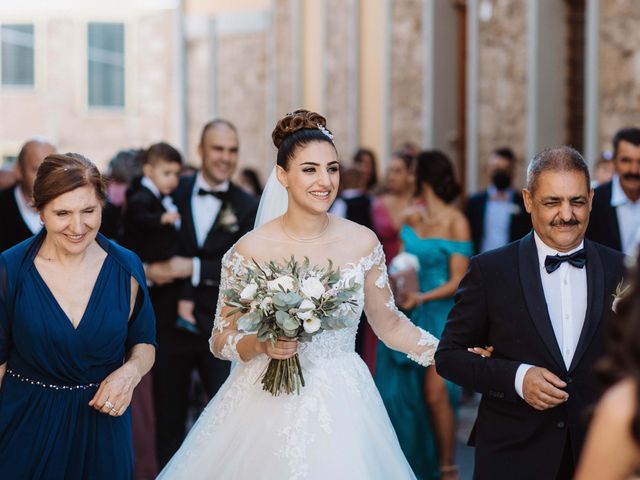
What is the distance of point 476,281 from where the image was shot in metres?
4.97

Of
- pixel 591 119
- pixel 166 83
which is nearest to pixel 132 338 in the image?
pixel 591 119

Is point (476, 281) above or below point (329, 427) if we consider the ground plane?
above

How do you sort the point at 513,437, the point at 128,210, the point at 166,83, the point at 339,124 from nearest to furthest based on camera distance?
1. the point at 513,437
2. the point at 128,210
3. the point at 339,124
4. the point at 166,83

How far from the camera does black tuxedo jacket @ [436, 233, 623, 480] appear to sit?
4.78 m

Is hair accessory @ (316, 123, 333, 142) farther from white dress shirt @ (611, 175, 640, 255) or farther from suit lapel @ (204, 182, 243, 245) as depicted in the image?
white dress shirt @ (611, 175, 640, 255)

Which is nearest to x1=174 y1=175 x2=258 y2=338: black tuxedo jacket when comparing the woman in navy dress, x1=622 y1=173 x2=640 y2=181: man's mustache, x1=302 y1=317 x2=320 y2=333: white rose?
x1=622 y1=173 x2=640 y2=181: man's mustache

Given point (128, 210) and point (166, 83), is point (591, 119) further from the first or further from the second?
point (166, 83)

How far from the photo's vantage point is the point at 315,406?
534 centimetres

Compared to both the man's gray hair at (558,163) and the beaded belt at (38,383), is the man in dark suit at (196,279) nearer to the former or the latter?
the beaded belt at (38,383)

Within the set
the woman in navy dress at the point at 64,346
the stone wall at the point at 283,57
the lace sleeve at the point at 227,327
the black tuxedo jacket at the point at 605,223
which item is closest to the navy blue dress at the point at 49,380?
the woman in navy dress at the point at 64,346

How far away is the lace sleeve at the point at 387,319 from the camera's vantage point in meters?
5.69

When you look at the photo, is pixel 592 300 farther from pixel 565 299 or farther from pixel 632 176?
pixel 632 176

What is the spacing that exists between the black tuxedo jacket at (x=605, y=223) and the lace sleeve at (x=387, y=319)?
99.6 inches

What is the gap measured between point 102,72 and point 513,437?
30.4 metres
